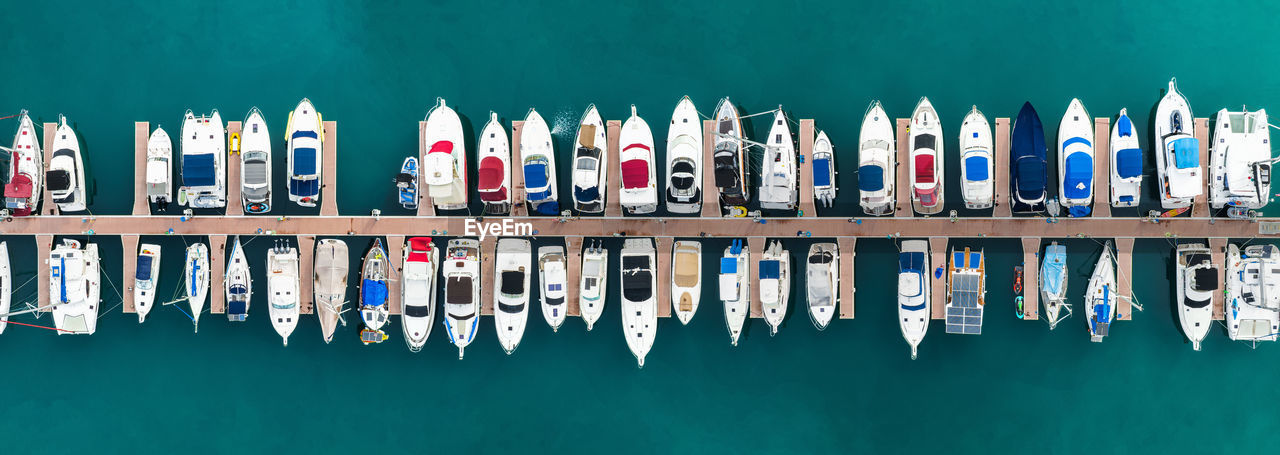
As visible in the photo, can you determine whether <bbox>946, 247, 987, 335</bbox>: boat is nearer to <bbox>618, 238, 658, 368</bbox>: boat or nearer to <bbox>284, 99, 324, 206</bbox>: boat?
<bbox>618, 238, 658, 368</bbox>: boat

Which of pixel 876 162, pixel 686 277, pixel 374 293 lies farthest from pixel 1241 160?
pixel 374 293

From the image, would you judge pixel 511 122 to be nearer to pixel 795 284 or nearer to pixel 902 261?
pixel 795 284

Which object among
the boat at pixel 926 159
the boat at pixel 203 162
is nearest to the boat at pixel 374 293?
the boat at pixel 203 162

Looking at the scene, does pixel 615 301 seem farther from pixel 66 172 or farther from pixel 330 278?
pixel 66 172

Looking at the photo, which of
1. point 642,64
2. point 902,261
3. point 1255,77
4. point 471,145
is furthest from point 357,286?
point 1255,77

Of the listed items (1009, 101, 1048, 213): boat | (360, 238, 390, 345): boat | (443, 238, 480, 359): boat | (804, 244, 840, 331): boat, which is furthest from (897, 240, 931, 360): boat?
(360, 238, 390, 345): boat

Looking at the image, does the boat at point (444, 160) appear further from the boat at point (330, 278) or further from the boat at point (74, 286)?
the boat at point (74, 286)

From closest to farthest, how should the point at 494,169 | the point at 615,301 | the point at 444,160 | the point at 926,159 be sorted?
1. the point at 926,159
2. the point at 444,160
3. the point at 494,169
4. the point at 615,301
